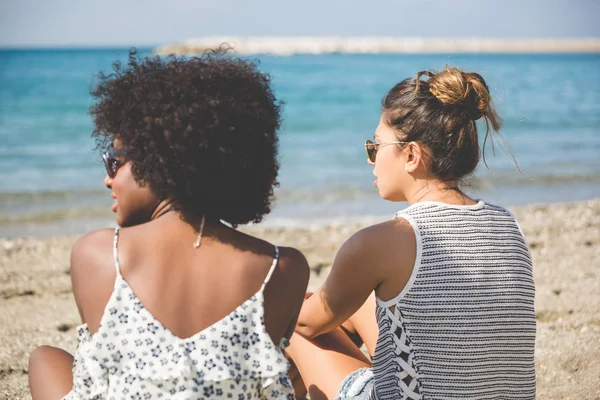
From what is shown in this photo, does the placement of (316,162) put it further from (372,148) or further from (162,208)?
(162,208)

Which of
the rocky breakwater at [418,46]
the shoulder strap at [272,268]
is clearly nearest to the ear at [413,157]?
the shoulder strap at [272,268]

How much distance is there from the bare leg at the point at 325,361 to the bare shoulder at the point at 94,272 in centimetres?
103

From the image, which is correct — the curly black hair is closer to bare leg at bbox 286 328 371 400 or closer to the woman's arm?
the woman's arm

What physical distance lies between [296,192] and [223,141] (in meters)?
7.39

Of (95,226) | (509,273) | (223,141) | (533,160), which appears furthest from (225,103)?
(533,160)

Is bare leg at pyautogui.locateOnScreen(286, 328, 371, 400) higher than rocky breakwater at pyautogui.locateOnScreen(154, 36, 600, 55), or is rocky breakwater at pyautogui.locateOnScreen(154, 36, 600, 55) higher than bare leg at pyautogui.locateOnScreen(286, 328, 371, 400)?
bare leg at pyautogui.locateOnScreen(286, 328, 371, 400)

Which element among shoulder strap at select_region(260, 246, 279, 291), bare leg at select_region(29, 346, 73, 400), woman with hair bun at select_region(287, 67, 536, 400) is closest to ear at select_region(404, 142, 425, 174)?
woman with hair bun at select_region(287, 67, 536, 400)

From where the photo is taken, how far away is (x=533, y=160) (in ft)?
38.4

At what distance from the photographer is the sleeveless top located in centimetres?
167

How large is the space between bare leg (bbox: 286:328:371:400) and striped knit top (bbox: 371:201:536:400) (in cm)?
35

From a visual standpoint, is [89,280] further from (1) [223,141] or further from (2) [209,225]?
(1) [223,141]

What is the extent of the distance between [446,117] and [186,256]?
3.30ft

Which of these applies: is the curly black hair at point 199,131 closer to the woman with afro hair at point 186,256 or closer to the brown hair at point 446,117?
the woman with afro hair at point 186,256

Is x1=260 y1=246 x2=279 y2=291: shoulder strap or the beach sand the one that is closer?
x1=260 y1=246 x2=279 y2=291: shoulder strap
